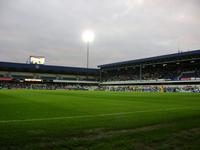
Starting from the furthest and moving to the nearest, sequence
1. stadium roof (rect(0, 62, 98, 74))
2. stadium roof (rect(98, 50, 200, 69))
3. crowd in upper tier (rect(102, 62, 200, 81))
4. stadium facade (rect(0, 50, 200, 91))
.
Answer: stadium roof (rect(0, 62, 98, 74)), crowd in upper tier (rect(102, 62, 200, 81)), stadium facade (rect(0, 50, 200, 91)), stadium roof (rect(98, 50, 200, 69))

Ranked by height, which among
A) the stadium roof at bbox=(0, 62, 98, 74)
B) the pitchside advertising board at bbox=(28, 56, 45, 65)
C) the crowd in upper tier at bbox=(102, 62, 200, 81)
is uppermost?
the pitchside advertising board at bbox=(28, 56, 45, 65)

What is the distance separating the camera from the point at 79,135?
6.73m

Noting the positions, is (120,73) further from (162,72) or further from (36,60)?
(36,60)

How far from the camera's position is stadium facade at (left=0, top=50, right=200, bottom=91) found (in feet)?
255

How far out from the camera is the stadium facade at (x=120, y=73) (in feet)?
255

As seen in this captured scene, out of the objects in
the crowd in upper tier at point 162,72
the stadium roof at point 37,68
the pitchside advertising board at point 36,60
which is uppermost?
the pitchside advertising board at point 36,60

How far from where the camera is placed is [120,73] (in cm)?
11762

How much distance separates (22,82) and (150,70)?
60873 millimetres

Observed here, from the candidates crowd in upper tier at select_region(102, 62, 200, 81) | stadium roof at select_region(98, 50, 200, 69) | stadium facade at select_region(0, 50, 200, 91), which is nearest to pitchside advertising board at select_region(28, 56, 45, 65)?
stadium facade at select_region(0, 50, 200, 91)

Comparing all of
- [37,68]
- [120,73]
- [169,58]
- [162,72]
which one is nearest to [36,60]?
[37,68]

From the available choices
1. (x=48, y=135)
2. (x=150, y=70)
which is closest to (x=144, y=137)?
(x=48, y=135)

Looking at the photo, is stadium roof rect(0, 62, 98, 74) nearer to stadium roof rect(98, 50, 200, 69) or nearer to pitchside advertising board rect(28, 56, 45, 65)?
pitchside advertising board rect(28, 56, 45, 65)

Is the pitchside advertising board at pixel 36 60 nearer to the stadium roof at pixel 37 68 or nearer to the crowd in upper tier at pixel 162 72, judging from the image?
the stadium roof at pixel 37 68

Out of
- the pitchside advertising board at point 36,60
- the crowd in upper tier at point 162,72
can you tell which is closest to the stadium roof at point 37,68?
the pitchside advertising board at point 36,60
